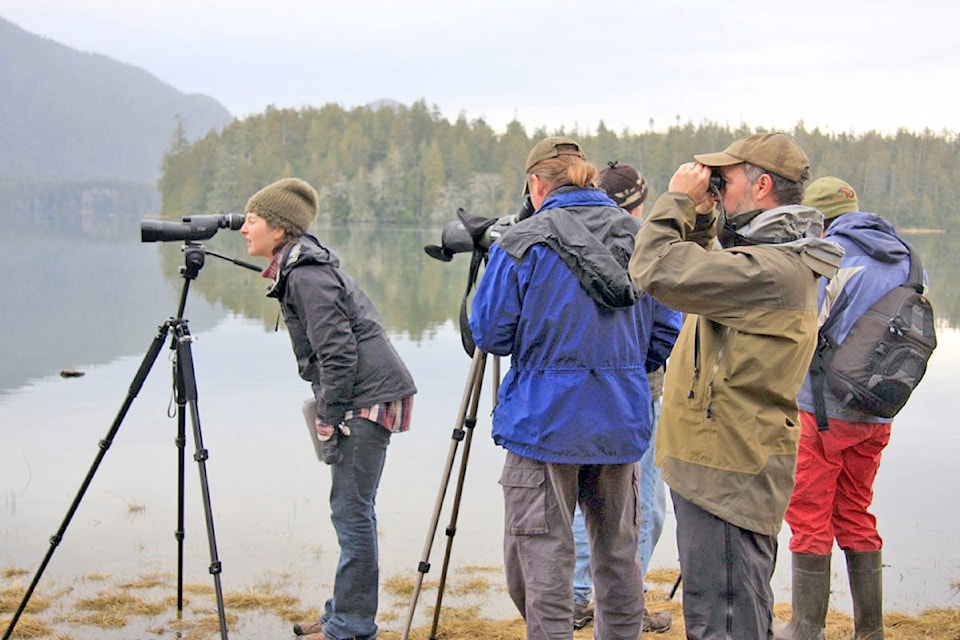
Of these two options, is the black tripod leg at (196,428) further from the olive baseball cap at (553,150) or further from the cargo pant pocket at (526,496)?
the olive baseball cap at (553,150)

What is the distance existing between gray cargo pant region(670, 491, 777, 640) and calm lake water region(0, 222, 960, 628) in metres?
1.95

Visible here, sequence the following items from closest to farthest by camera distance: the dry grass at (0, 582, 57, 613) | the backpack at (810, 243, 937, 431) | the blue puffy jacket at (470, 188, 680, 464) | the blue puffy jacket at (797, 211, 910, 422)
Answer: the blue puffy jacket at (470, 188, 680, 464)
the backpack at (810, 243, 937, 431)
the blue puffy jacket at (797, 211, 910, 422)
the dry grass at (0, 582, 57, 613)

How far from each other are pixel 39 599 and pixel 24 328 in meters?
11.8

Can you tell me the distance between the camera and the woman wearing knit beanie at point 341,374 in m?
3.70

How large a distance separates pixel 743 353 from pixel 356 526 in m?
1.80

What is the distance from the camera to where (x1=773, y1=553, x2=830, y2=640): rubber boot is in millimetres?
3826

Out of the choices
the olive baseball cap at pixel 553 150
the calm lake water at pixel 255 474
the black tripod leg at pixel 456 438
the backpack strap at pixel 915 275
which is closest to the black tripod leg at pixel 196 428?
the black tripod leg at pixel 456 438

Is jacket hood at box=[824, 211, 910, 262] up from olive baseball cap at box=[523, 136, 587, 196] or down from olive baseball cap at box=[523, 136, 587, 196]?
down

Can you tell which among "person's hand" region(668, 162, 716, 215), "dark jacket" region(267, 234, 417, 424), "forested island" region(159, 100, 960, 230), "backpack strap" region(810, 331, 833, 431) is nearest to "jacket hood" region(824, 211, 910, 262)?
"backpack strap" region(810, 331, 833, 431)

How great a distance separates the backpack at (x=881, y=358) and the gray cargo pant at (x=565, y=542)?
0.97 meters

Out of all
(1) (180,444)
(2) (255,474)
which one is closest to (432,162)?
(2) (255,474)

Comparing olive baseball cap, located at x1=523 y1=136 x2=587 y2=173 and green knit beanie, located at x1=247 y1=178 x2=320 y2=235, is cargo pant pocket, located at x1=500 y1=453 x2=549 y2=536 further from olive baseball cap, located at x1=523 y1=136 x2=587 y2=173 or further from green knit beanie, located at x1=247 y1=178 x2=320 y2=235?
green knit beanie, located at x1=247 y1=178 x2=320 y2=235

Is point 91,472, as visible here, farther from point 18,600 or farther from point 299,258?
point 299,258

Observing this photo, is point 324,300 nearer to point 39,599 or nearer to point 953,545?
point 39,599
